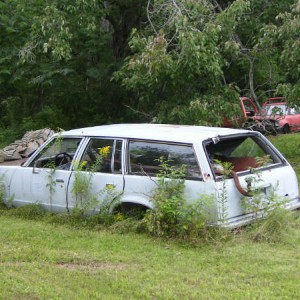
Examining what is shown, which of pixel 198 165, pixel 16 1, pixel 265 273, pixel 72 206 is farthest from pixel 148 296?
pixel 16 1

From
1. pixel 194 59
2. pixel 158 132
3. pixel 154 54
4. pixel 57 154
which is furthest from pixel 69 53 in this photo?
pixel 158 132

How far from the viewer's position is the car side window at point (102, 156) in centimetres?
757

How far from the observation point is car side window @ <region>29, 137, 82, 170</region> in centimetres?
819

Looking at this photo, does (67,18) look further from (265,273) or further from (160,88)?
(265,273)

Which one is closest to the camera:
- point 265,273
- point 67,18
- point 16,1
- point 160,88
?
point 265,273

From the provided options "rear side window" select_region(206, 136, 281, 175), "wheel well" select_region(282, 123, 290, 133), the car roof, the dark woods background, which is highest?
the dark woods background

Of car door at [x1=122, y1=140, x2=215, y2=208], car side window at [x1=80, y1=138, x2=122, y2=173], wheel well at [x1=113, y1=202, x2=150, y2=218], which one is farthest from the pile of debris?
car door at [x1=122, y1=140, x2=215, y2=208]

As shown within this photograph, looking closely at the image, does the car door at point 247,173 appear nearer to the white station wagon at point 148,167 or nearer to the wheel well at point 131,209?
the white station wagon at point 148,167

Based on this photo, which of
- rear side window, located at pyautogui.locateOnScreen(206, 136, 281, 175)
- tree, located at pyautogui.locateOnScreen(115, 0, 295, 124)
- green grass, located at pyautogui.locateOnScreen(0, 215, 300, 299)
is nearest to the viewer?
green grass, located at pyautogui.locateOnScreen(0, 215, 300, 299)

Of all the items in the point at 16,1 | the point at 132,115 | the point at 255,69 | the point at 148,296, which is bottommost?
the point at 148,296

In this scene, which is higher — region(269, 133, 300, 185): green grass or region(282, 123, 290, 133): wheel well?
region(282, 123, 290, 133): wheel well

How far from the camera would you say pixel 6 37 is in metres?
16.1

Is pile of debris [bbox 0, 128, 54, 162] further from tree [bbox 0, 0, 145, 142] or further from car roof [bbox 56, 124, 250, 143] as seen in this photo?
Result: car roof [bbox 56, 124, 250, 143]

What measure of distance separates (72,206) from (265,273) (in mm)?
3169
